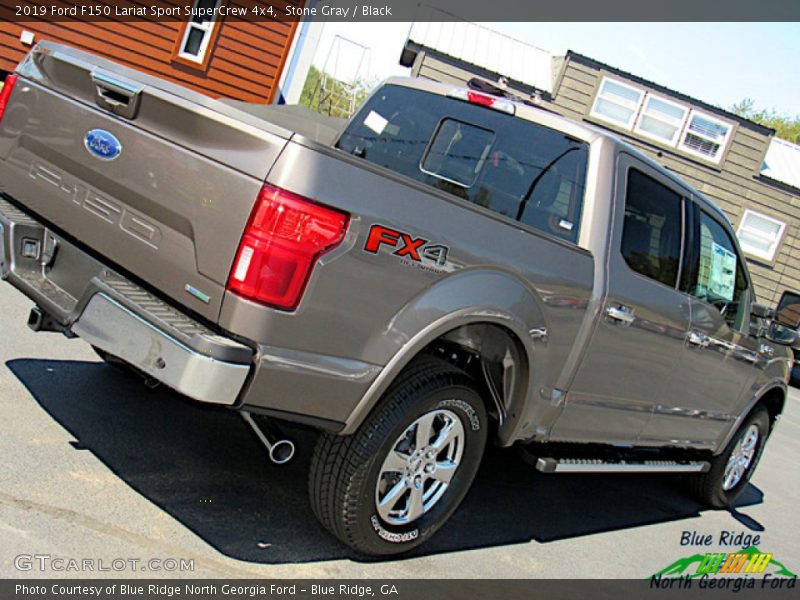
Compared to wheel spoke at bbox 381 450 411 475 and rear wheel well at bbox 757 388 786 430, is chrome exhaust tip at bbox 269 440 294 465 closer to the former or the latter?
wheel spoke at bbox 381 450 411 475

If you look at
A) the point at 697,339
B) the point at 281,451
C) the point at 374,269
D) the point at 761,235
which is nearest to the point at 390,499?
the point at 281,451

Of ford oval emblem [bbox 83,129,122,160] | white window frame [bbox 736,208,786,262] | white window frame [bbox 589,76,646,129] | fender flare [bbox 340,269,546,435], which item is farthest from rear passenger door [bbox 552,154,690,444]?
white window frame [bbox 736,208,786,262]

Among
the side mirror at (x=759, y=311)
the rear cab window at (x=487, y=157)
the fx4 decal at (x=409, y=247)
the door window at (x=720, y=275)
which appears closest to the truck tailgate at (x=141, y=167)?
the fx4 decal at (x=409, y=247)

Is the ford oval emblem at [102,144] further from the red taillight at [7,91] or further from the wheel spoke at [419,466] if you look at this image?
the wheel spoke at [419,466]

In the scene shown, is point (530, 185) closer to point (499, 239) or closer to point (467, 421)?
point (499, 239)

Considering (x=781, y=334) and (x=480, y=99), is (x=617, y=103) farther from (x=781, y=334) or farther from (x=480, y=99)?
(x=480, y=99)

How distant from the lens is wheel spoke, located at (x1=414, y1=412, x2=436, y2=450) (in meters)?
3.38

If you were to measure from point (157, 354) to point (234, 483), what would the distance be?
1271 millimetres

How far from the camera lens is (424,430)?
342cm

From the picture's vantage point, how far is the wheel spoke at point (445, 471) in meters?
3.55

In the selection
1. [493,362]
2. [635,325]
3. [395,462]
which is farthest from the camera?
[635,325]

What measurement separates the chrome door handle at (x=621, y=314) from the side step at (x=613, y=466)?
760mm

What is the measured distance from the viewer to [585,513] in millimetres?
5113

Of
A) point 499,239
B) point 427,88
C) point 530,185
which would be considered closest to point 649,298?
point 530,185
